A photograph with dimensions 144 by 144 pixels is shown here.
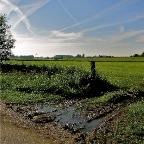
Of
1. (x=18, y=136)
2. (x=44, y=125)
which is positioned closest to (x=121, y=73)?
(x=44, y=125)

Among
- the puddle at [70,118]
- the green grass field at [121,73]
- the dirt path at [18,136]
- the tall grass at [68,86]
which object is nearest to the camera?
the dirt path at [18,136]

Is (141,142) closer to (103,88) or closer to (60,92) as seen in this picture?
(60,92)

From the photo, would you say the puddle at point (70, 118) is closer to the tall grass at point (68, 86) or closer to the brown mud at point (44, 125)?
the brown mud at point (44, 125)

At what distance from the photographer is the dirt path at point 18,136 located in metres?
9.05

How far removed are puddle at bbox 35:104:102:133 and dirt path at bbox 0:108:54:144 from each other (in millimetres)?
1378

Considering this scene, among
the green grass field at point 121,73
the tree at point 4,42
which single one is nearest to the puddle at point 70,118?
the green grass field at point 121,73

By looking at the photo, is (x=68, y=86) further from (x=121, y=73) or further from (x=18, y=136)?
(x=121, y=73)

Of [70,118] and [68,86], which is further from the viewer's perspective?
[68,86]

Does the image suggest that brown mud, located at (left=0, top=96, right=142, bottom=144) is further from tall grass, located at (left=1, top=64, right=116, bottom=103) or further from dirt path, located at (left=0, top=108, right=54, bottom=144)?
tall grass, located at (left=1, top=64, right=116, bottom=103)

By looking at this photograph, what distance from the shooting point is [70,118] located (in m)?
12.1

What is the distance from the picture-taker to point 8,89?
738 inches

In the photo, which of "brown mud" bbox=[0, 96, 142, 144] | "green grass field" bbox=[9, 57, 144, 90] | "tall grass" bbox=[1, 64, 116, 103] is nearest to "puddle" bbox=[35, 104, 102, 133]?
"brown mud" bbox=[0, 96, 142, 144]

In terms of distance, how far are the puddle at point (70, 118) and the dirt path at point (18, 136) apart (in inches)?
54.3

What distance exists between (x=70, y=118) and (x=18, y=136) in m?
2.99
